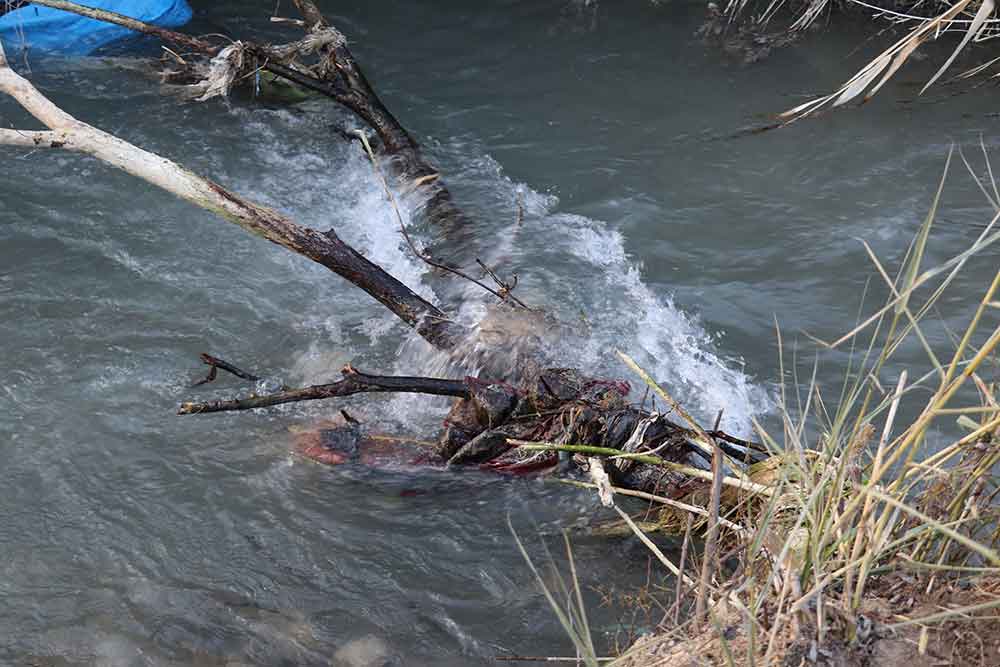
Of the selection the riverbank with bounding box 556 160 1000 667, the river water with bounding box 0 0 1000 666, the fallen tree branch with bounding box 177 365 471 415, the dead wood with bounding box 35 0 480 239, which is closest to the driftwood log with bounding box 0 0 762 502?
the fallen tree branch with bounding box 177 365 471 415

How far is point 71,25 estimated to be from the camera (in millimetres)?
6789

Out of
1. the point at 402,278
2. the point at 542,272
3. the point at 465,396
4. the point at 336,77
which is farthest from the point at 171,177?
the point at 336,77

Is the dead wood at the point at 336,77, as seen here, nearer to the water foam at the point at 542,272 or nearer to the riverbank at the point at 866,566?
the water foam at the point at 542,272

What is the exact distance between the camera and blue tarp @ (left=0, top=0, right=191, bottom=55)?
659 cm

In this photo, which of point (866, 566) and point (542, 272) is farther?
point (542, 272)

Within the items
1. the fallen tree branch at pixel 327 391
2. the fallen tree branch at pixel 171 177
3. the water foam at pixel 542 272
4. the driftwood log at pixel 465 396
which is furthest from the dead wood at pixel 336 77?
the fallen tree branch at pixel 327 391

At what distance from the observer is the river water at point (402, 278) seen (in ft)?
10.8

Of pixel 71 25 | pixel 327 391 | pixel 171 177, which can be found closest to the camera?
pixel 327 391

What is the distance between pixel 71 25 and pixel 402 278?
3589 millimetres

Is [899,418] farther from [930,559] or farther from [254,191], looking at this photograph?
[254,191]

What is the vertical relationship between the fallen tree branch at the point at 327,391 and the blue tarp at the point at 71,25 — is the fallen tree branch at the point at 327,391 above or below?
below

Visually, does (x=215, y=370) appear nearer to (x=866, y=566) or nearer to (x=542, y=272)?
(x=542, y=272)

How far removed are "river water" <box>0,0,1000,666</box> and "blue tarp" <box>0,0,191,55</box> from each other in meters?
0.23

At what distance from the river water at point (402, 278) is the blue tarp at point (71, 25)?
0.75ft
